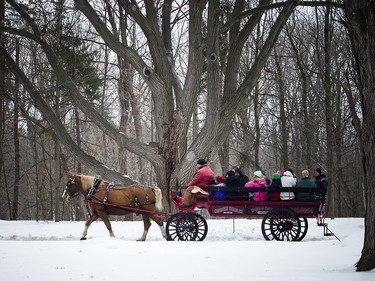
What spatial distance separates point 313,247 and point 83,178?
6.48m

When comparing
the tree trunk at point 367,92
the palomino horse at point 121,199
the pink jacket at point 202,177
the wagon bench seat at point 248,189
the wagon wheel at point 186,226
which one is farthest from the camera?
the palomino horse at point 121,199

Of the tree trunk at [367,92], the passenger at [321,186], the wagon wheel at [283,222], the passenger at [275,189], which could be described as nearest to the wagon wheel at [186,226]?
the wagon wheel at [283,222]

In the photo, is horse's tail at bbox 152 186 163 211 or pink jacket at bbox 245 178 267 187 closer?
pink jacket at bbox 245 178 267 187

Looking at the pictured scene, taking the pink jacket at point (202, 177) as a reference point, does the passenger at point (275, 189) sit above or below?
below

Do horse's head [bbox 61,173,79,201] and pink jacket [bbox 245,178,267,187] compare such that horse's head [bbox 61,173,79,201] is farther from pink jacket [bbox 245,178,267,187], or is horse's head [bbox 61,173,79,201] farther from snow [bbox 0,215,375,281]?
pink jacket [bbox 245,178,267,187]

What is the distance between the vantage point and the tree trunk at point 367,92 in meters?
6.33

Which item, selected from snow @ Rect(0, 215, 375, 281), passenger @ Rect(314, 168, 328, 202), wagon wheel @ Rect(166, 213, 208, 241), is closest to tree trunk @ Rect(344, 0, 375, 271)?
snow @ Rect(0, 215, 375, 281)

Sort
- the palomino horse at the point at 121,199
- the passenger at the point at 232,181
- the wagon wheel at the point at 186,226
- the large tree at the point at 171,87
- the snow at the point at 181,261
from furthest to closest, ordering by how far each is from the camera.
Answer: the large tree at the point at 171,87 < the palomino horse at the point at 121,199 < the passenger at the point at 232,181 < the wagon wheel at the point at 186,226 < the snow at the point at 181,261

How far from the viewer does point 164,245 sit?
9.55m

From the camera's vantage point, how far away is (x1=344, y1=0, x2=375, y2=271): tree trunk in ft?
20.8

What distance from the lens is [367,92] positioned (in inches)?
255

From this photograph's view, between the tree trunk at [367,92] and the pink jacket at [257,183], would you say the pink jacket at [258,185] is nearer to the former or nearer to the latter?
the pink jacket at [257,183]

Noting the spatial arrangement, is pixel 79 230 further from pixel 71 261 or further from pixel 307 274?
pixel 307 274

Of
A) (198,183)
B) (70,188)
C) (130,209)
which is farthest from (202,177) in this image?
(70,188)
